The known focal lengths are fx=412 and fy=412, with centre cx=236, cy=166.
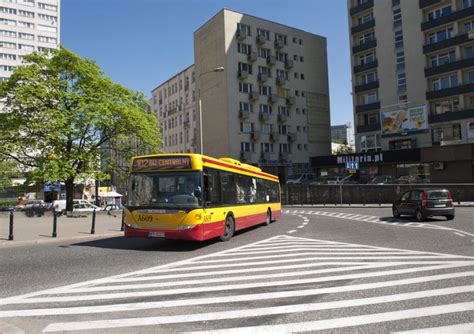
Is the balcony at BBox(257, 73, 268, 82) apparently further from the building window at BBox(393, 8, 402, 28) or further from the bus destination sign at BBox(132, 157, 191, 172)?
the bus destination sign at BBox(132, 157, 191, 172)

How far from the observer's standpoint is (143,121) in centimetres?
2927

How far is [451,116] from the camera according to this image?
4897 centimetres

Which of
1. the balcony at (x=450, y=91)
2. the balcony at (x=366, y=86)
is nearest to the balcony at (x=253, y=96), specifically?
the balcony at (x=366, y=86)

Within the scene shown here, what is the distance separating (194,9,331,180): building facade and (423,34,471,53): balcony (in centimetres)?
2265

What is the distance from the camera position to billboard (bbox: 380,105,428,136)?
51531 millimetres

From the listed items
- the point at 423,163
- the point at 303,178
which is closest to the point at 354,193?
the point at 423,163

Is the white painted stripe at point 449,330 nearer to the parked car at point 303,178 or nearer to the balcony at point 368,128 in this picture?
the parked car at point 303,178

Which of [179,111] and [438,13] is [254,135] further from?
[438,13]

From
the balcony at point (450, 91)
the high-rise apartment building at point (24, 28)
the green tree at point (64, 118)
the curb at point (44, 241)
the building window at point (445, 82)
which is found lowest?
the curb at point (44, 241)

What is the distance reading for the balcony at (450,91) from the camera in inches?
1874

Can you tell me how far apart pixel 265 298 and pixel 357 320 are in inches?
59.9

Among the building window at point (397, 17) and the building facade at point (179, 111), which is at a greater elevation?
the building window at point (397, 17)

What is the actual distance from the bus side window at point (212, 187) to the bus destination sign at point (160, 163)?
69 cm

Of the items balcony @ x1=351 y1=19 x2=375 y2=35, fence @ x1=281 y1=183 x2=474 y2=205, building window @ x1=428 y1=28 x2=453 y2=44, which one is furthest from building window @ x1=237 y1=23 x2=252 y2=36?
fence @ x1=281 y1=183 x2=474 y2=205
